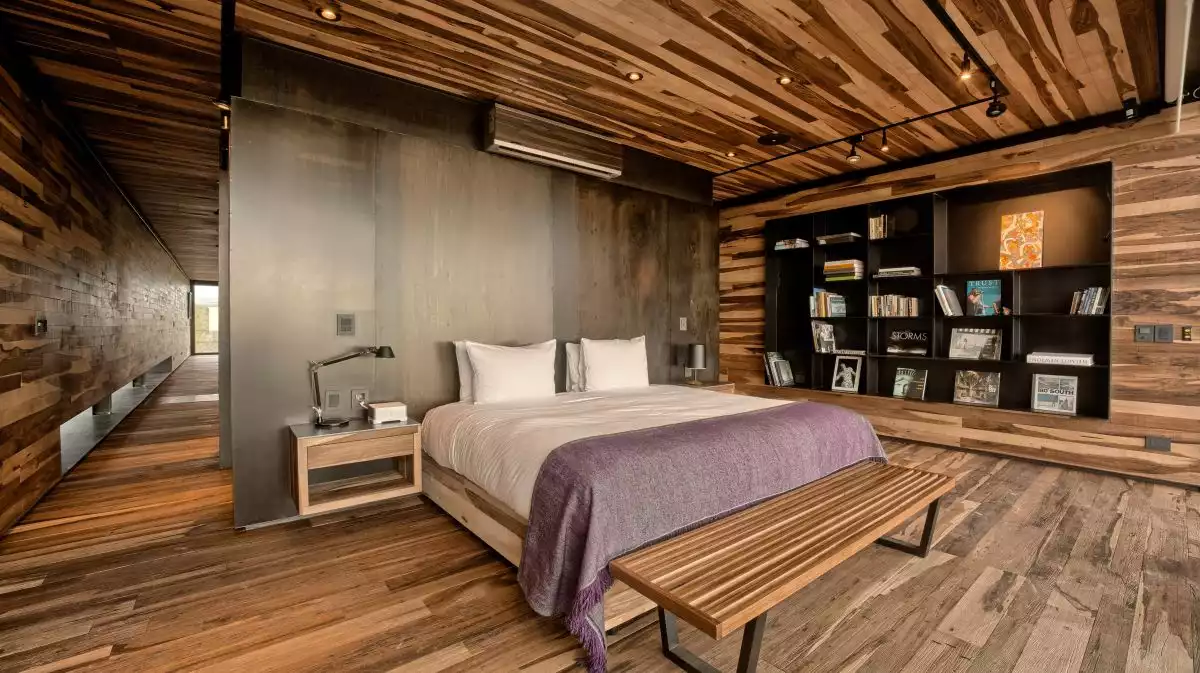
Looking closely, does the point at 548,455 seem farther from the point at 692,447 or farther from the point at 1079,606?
the point at 1079,606

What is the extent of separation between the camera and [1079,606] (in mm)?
1980

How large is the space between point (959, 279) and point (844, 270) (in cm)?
93

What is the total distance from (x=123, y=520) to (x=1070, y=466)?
6.27 metres

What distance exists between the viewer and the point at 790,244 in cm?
534

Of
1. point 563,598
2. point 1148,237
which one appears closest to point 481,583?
point 563,598

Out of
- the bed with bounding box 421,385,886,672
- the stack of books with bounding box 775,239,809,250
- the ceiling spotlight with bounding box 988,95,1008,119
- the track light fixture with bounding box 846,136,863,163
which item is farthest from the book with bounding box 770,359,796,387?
the ceiling spotlight with bounding box 988,95,1008,119

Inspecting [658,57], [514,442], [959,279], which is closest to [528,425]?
[514,442]

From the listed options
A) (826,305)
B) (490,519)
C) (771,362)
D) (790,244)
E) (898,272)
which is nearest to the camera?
(490,519)

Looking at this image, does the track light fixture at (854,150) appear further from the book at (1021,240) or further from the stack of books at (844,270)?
the book at (1021,240)

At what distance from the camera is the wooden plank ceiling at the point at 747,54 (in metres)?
2.49

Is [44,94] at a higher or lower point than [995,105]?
higher

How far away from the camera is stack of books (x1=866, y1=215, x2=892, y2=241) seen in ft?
15.6

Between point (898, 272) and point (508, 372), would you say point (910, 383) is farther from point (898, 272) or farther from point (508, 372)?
point (508, 372)

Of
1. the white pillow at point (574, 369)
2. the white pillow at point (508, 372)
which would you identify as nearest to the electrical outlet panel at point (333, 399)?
the white pillow at point (508, 372)
